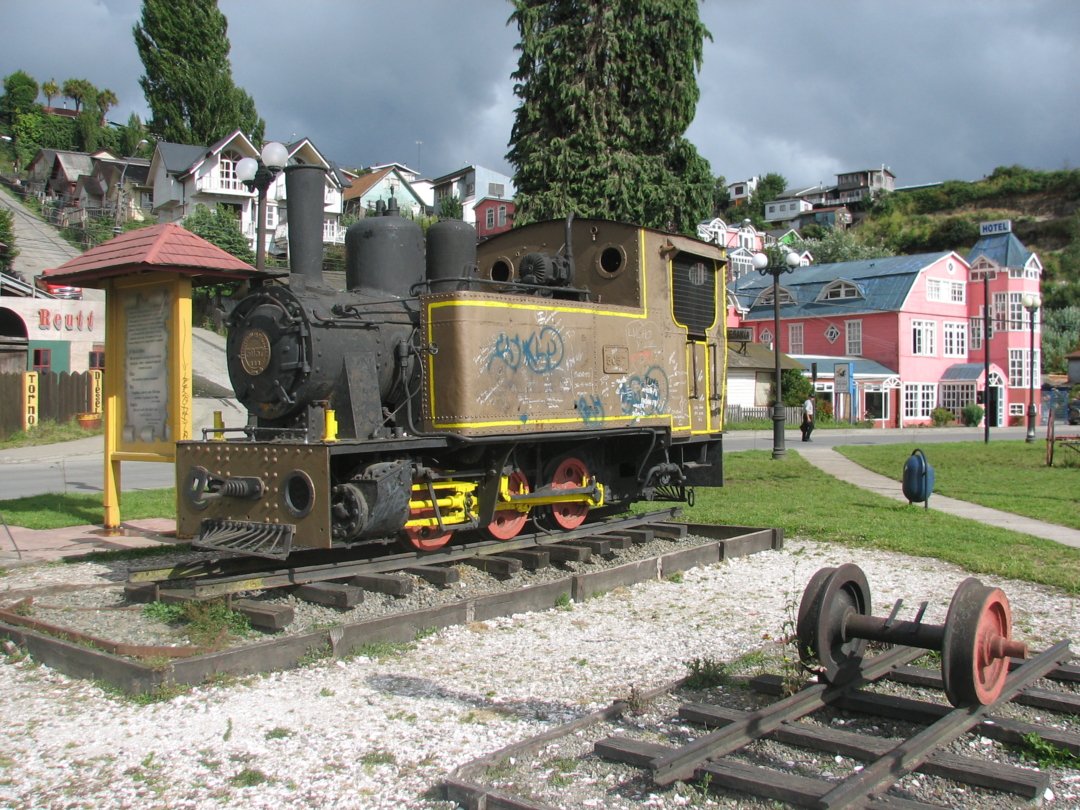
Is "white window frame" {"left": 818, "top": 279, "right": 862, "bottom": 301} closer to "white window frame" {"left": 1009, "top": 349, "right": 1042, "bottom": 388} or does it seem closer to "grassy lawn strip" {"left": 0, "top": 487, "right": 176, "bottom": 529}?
"white window frame" {"left": 1009, "top": 349, "right": 1042, "bottom": 388}

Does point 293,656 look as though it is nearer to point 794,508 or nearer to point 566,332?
point 566,332

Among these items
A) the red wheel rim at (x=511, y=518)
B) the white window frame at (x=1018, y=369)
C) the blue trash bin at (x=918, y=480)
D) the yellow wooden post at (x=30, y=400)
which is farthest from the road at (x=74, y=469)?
the white window frame at (x=1018, y=369)

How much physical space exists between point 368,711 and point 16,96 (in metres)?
104

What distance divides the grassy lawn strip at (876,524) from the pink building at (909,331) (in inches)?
1251

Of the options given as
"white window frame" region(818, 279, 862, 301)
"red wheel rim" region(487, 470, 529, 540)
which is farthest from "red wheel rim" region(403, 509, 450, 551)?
"white window frame" region(818, 279, 862, 301)

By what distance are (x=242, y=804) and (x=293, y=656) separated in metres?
1.95

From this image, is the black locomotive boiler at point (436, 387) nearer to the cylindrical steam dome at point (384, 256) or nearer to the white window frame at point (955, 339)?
the cylindrical steam dome at point (384, 256)

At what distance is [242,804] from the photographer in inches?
168

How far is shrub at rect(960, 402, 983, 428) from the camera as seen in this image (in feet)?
161

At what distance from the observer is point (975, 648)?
455 centimetres

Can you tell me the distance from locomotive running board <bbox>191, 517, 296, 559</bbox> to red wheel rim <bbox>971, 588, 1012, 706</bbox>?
468 centimetres

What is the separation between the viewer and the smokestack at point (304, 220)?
8.70 m

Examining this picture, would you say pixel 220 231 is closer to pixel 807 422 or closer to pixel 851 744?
pixel 807 422

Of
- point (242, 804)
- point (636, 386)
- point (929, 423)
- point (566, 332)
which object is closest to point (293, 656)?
point (242, 804)
